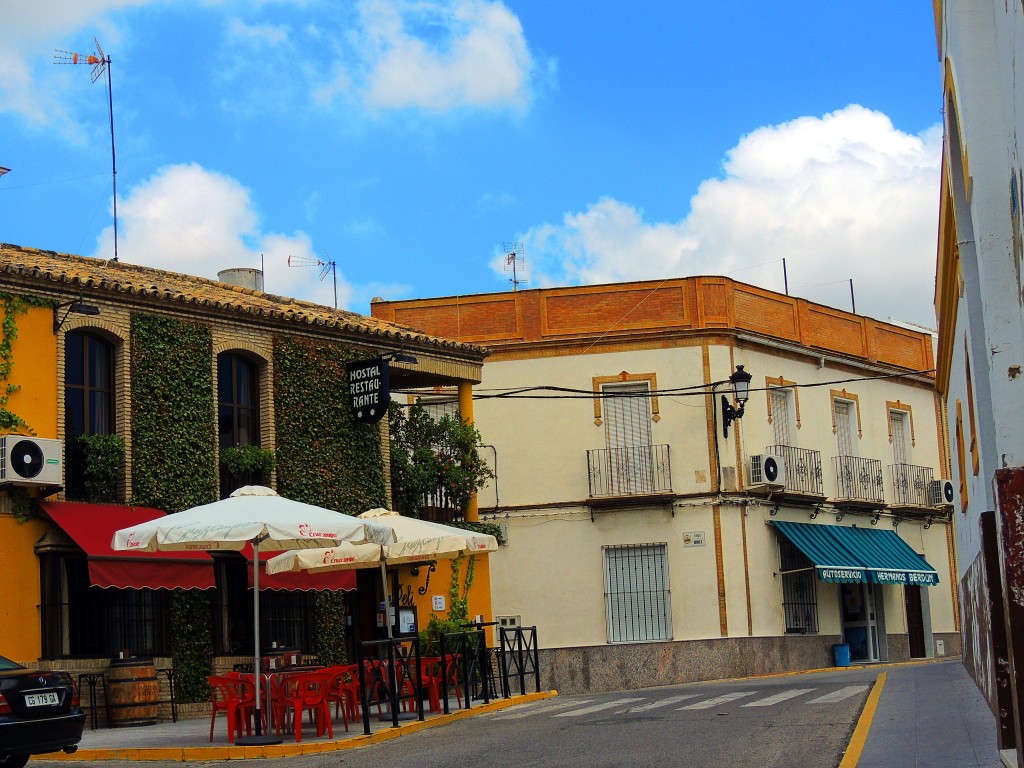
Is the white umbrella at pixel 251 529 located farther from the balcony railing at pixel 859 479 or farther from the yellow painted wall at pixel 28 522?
the balcony railing at pixel 859 479

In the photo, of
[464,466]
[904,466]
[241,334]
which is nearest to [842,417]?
[904,466]

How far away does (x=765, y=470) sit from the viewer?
30250 mm

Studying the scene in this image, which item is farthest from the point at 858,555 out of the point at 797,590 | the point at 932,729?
the point at 932,729

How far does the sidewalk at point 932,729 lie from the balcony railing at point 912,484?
57.1 ft

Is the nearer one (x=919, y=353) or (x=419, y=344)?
(x=419, y=344)

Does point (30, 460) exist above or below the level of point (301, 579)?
above

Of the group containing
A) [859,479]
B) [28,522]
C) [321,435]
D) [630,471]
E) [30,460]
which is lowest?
[28,522]

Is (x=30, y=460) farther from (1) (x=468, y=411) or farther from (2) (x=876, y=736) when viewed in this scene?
(2) (x=876, y=736)

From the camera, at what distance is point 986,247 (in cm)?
982

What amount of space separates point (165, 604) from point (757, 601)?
14945 mm

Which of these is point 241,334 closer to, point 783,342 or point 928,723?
point 928,723

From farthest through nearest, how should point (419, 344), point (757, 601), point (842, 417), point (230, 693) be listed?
point (842, 417) → point (757, 601) → point (419, 344) → point (230, 693)

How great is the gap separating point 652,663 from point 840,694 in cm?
1221

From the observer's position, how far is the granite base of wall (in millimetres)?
29391
